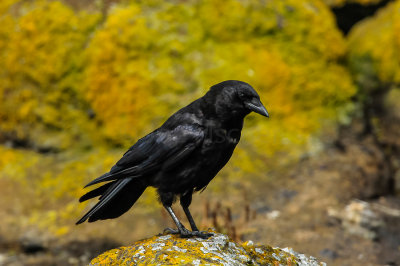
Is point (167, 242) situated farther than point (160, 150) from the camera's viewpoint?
No

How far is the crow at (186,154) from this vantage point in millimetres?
4094

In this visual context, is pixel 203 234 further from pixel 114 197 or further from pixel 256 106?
pixel 256 106

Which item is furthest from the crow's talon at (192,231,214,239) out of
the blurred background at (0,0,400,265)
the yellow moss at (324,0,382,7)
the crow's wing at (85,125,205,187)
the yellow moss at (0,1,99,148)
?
the yellow moss at (324,0,382,7)

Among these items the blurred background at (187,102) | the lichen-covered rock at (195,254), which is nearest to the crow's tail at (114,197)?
the lichen-covered rock at (195,254)

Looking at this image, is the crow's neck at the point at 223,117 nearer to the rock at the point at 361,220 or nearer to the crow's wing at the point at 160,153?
the crow's wing at the point at 160,153

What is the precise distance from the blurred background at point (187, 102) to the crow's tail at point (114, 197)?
7.09ft

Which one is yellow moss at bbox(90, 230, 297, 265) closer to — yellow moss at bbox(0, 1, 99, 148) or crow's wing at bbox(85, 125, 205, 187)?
crow's wing at bbox(85, 125, 205, 187)

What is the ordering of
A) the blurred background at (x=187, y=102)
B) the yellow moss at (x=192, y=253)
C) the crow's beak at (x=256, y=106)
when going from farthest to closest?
the blurred background at (x=187, y=102) < the crow's beak at (x=256, y=106) < the yellow moss at (x=192, y=253)

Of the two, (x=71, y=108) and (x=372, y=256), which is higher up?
(x=71, y=108)

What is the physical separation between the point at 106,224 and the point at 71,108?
6.48ft

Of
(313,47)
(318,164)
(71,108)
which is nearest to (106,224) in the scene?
(71,108)

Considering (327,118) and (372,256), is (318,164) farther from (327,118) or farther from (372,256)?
(372,256)

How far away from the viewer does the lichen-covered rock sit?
11.4 feet

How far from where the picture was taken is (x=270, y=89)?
7812mm
